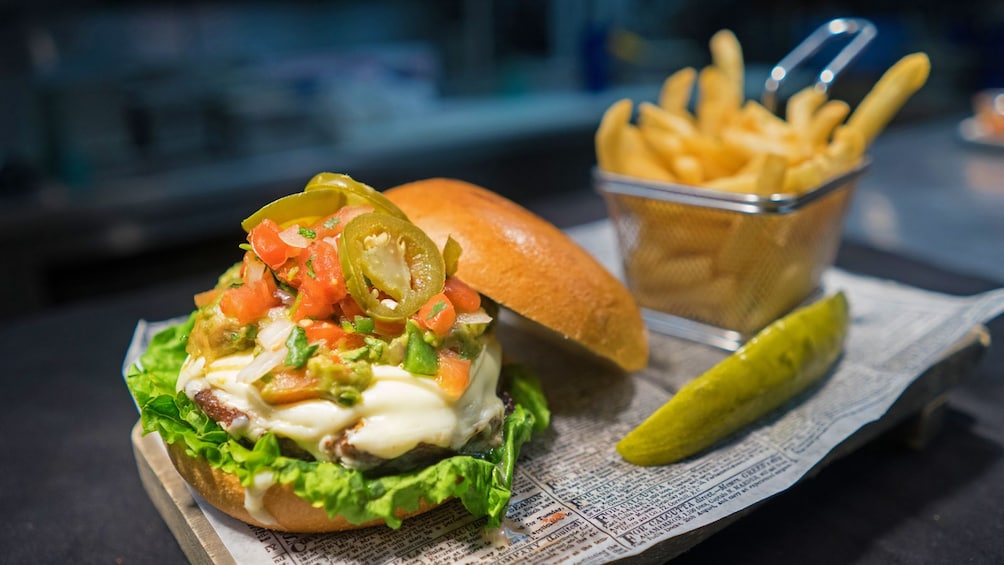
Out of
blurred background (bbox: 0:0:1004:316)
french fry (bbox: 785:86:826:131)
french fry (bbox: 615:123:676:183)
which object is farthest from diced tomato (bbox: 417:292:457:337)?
blurred background (bbox: 0:0:1004:316)

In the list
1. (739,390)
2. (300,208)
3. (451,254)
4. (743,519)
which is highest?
(300,208)

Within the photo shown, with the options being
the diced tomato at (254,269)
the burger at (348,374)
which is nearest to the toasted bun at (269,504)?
the burger at (348,374)

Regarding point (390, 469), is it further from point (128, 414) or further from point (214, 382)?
point (128, 414)

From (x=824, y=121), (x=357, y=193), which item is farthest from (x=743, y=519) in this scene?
(x=824, y=121)

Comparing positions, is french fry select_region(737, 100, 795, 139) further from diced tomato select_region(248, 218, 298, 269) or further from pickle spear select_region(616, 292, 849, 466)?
diced tomato select_region(248, 218, 298, 269)

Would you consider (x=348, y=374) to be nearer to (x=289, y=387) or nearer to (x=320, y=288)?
(x=289, y=387)

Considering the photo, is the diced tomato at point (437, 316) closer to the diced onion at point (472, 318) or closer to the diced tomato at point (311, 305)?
the diced onion at point (472, 318)

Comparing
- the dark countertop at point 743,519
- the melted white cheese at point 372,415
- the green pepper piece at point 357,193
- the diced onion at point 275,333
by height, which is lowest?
the dark countertop at point 743,519
